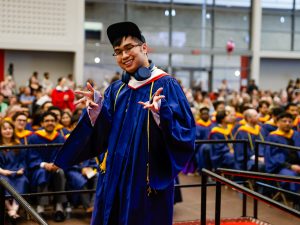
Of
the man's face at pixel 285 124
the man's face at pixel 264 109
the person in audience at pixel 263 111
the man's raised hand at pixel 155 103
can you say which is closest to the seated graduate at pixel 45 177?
the man's raised hand at pixel 155 103

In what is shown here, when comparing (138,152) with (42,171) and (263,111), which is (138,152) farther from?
(263,111)

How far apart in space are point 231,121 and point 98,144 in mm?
5928

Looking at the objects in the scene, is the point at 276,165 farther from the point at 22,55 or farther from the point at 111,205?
the point at 22,55

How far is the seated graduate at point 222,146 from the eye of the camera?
27.3 feet

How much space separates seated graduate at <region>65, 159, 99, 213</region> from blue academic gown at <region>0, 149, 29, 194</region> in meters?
0.59

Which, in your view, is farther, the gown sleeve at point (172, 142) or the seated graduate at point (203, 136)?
the seated graduate at point (203, 136)

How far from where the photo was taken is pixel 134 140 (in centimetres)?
321

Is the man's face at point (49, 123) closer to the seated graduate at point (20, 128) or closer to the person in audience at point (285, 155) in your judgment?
the seated graduate at point (20, 128)

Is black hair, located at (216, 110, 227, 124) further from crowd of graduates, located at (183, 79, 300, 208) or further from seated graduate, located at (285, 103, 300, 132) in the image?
seated graduate, located at (285, 103, 300, 132)

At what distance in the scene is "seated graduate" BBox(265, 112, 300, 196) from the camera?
7051mm

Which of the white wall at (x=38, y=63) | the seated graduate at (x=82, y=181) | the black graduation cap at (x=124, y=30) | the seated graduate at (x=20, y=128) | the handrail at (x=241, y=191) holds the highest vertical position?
the white wall at (x=38, y=63)

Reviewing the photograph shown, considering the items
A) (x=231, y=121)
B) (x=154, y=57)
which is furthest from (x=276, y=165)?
(x=154, y=57)

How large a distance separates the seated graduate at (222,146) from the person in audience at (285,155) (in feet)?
3.11

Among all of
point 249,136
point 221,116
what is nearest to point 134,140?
point 249,136
